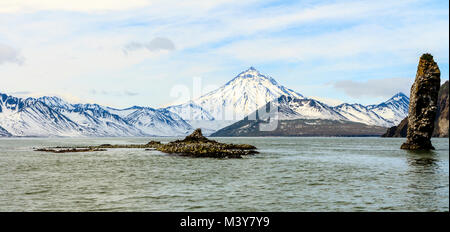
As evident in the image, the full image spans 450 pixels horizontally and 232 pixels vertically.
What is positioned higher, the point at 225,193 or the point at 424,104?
the point at 424,104

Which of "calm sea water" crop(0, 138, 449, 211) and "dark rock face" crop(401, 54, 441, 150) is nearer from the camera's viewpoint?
"calm sea water" crop(0, 138, 449, 211)

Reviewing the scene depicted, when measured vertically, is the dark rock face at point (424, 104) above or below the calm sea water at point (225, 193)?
above

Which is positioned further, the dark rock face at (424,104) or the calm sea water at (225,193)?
the dark rock face at (424,104)

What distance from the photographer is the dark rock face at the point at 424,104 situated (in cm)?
11219

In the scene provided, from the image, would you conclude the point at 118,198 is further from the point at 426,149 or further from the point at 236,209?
the point at 426,149

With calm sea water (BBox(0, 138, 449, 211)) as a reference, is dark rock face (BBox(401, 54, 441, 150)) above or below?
above

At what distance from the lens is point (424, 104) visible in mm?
112625

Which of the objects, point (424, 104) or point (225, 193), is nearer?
point (225, 193)

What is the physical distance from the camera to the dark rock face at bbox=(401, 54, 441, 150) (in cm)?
11219
